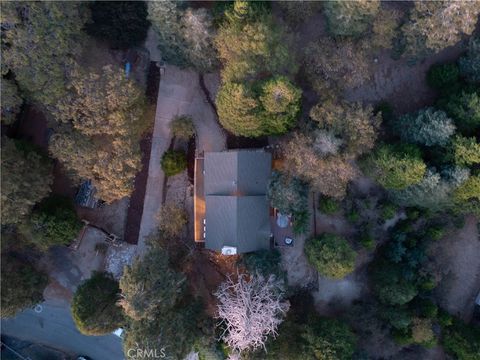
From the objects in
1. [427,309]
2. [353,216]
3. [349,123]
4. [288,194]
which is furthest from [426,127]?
[427,309]

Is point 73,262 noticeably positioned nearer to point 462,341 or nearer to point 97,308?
point 97,308

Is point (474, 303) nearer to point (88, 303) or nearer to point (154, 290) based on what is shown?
point (154, 290)

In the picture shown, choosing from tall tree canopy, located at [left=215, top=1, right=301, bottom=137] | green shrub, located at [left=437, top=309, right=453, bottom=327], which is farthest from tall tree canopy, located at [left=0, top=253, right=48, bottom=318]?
green shrub, located at [left=437, top=309, right=453, bottom=327]

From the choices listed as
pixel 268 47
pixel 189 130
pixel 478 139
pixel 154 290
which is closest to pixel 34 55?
pixel 189 130

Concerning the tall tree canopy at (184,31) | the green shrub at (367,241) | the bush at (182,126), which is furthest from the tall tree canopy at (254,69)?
the green shrub at (367,241)

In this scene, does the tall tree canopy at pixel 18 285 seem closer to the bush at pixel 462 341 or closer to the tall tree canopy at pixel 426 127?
the tall tree canopy at pixel 426 127

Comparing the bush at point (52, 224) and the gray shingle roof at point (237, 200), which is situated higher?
the gray shingle roof at point (237, 200)
